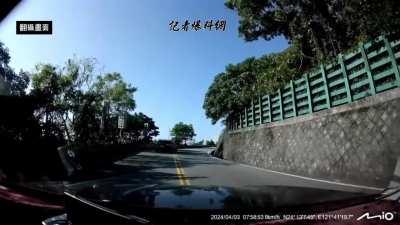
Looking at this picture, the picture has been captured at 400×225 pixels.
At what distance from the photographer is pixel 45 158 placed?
5750 mm

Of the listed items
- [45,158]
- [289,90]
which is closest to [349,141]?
[289,90]

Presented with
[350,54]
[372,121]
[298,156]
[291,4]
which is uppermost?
[291,4]

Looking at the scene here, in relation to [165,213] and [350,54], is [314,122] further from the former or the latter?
[165,213]

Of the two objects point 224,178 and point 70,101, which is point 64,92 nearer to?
point 70,101

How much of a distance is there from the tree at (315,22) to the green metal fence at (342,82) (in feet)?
2.28

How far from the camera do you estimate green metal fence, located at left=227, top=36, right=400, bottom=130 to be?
1324cm

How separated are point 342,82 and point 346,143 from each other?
2.74 metres

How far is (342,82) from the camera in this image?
53.6 feet

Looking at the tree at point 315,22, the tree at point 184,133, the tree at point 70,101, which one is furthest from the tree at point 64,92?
the tree at point 184,133

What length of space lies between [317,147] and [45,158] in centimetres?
1331

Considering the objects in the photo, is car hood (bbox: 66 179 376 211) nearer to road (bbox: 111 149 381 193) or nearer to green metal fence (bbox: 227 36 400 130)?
road (bbox: 111 149 381 193)

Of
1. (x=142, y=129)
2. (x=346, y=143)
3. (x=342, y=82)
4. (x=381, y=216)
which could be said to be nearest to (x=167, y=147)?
(x=342, y=82)

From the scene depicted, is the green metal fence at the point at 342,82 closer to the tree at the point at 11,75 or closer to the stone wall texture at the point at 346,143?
the stone wall texture at the point at 346,143

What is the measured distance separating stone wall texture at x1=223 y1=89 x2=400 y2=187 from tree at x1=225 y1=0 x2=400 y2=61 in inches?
Answer: 93.5
